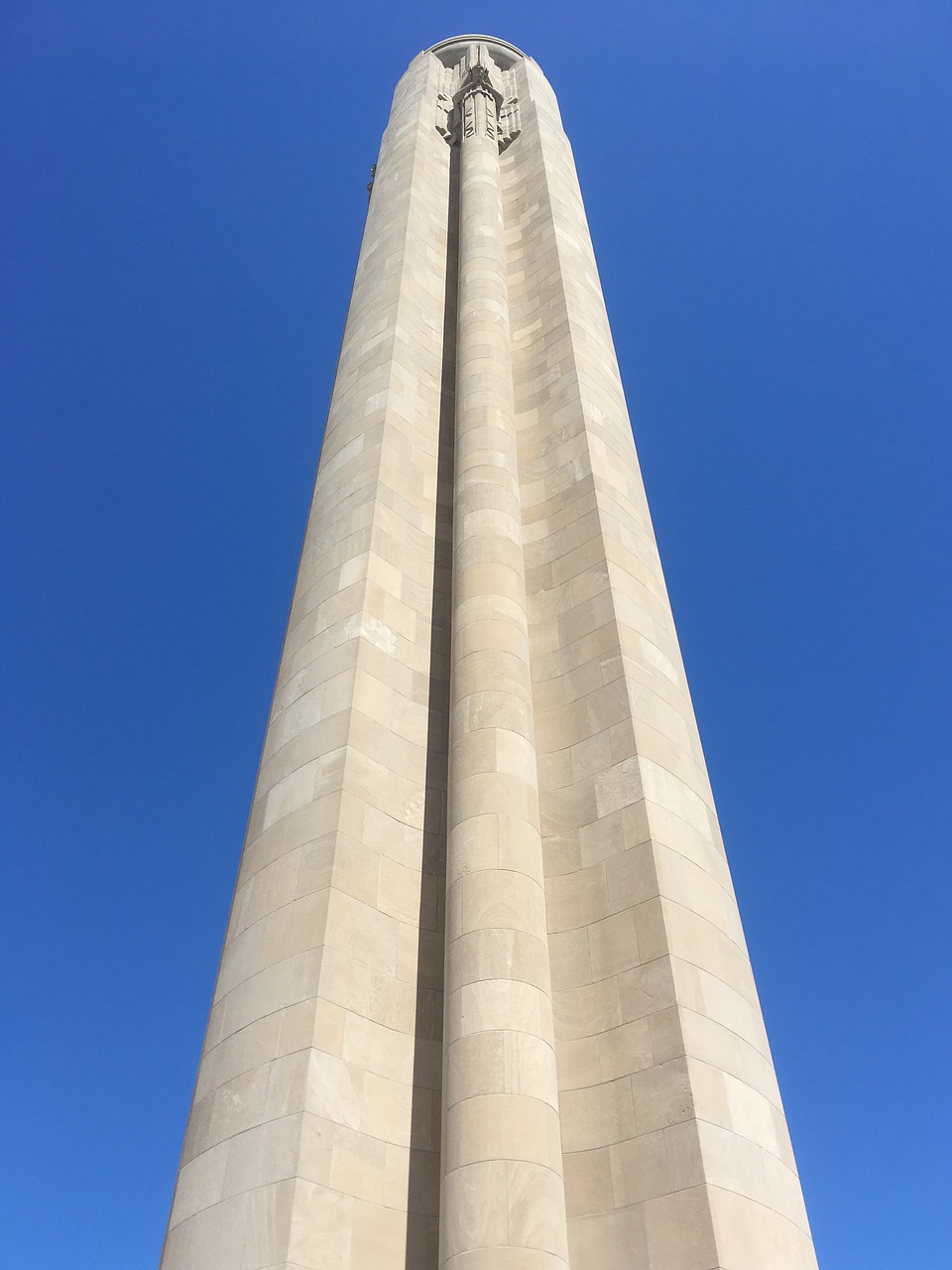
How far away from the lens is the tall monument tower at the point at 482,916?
9703mm

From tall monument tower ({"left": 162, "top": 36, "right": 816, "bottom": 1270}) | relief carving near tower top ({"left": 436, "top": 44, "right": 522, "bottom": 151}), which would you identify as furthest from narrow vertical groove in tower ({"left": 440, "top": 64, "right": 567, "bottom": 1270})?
relief carving near tower top ({"left": 436, "top": 44, "right": 522, "bottom": 151})

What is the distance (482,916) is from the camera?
11539 mm

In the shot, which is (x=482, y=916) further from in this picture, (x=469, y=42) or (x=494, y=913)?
(x=469, y=42)

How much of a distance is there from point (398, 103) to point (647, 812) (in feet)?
104

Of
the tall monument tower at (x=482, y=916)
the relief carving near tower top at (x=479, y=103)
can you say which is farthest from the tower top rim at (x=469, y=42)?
the tall monument tower at (x=482, y=916)

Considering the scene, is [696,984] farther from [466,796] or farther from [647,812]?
[466,796]

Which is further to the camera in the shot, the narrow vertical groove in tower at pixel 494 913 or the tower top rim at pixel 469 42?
the tower top rim at pixel 469 42

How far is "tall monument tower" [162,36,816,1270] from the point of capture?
970cm

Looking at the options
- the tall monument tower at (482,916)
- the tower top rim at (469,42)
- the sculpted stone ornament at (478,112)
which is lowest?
the tall monument tower at (482,916)

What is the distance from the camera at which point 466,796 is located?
42.5 ft

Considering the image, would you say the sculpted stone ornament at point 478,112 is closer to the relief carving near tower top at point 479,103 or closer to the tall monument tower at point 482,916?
the relief carving near tower top at point 479,103

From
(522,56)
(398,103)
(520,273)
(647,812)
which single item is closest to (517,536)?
(647,812)

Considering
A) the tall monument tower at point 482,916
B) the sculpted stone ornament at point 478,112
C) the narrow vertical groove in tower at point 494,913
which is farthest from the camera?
the sculpted stone ornament at point 478,112

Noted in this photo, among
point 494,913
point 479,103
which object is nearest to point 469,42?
point 479,103
